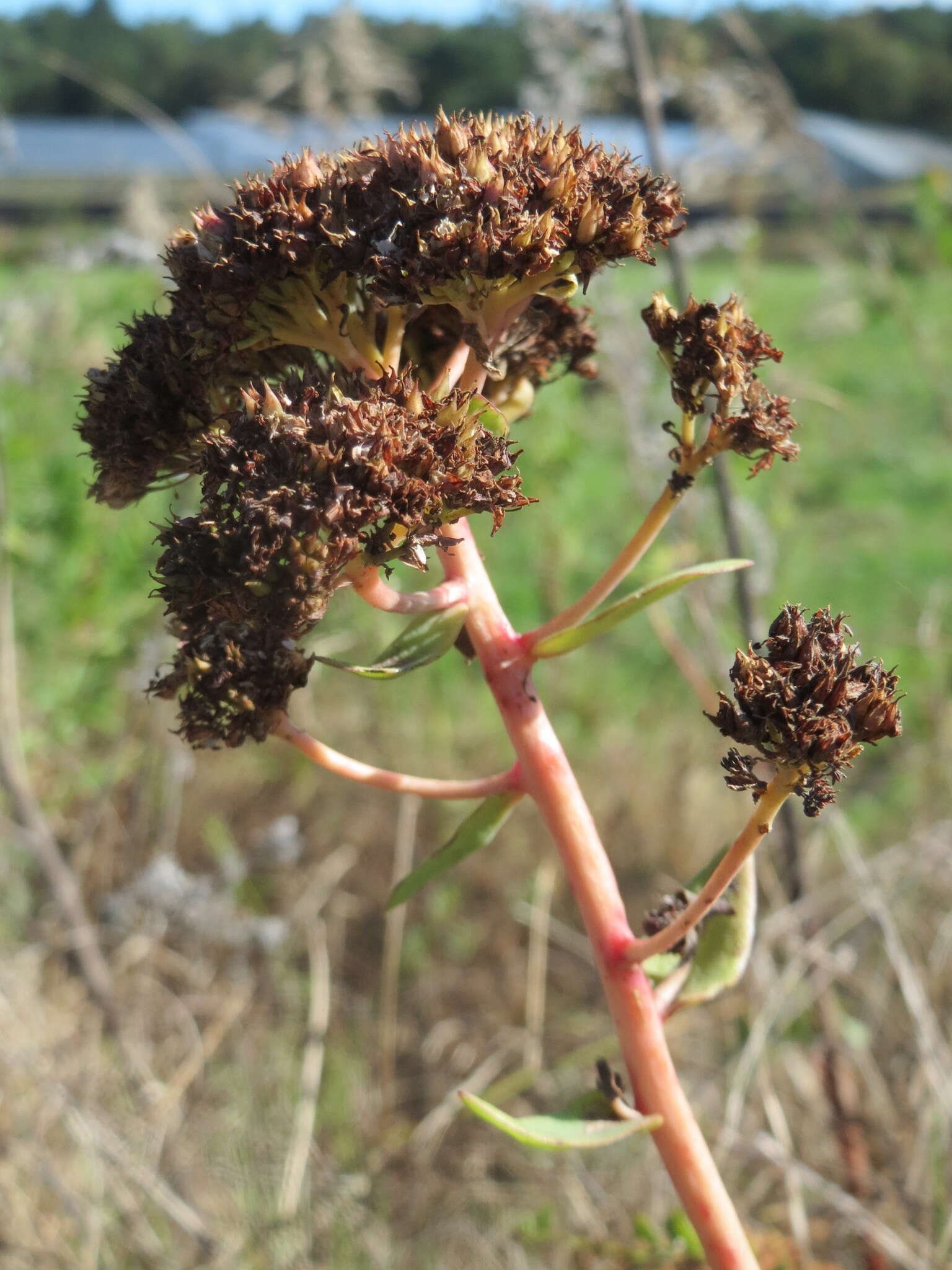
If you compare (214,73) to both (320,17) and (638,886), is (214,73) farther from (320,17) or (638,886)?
(638,886)

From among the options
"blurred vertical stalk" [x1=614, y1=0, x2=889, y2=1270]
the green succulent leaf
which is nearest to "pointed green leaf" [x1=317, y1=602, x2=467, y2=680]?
the green succulent leaf

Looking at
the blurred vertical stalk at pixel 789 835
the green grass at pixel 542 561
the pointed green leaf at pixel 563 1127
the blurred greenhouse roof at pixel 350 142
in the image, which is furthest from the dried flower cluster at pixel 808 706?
the green grass at pixel 542 561

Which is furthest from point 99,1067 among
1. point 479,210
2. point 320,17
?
point 320,17

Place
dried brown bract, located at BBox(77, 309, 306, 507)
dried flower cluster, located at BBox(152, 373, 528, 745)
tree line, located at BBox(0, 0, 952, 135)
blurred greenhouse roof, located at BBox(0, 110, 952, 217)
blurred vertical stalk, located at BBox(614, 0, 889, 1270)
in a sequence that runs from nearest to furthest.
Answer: dried flower cluster, located at BBox(152, 373, 528, 745)
dried brown bract, located at BBox(77, 309, 306, 507)
blurred vertical stalk, located at BBox(614, 0, 889, 1270)
blurred greenhouse roof, located at BBox(0, 110, 952, 217)
tree line, located at BBox(0, 0, 952, 135)

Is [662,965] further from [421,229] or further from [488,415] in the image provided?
[421,229]

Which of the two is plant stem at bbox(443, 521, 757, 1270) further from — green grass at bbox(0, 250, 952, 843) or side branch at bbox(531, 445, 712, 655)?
green grass at bbox(0, 250, 952, 843)

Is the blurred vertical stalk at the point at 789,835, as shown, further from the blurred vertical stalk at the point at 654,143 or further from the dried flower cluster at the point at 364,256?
the dried flower cluster at the point at 364,256

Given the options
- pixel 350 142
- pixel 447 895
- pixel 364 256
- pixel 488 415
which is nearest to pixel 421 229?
pixel 364 256
